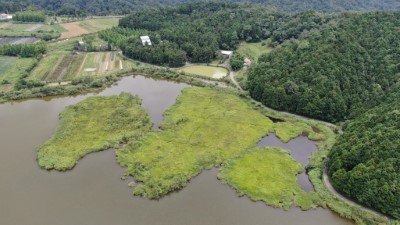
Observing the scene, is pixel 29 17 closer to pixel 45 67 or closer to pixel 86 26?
pixel 86 26

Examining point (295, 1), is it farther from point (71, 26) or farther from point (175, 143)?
point (175, 143)

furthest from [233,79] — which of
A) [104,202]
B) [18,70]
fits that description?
[18,70]

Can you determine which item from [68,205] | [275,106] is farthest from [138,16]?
[68,205]

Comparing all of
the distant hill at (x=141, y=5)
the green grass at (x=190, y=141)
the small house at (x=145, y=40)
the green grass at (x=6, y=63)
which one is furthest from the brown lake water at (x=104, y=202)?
the distant hill at (x=141, y=5)

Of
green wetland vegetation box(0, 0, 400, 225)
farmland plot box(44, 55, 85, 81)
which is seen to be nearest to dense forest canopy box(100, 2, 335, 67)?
green wetland vegetation box(0, 0, 400, 225)

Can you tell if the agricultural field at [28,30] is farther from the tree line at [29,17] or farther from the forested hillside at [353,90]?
the forested hillside at [353,90]
